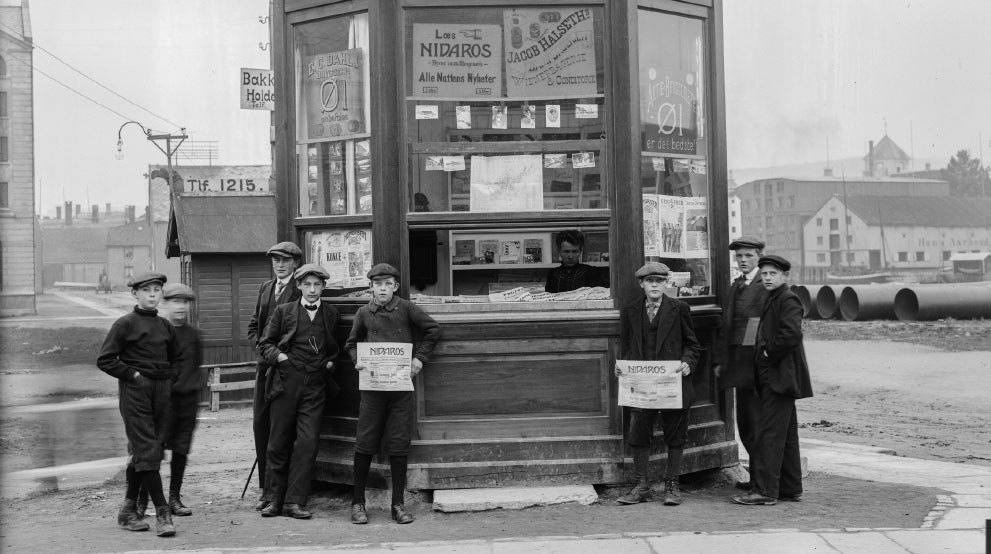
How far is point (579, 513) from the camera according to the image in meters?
7.50

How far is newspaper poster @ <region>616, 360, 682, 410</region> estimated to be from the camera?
7.78 m

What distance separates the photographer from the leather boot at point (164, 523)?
7109 mm

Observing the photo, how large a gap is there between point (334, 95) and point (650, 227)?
108 inches

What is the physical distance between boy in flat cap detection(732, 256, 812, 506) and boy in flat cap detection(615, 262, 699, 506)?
21.1 inches

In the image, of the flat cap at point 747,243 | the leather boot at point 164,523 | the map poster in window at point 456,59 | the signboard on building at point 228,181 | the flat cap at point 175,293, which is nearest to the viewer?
the leather boot at point 164,523

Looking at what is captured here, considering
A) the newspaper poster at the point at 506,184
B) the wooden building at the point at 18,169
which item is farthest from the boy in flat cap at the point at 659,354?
the wooden building at the point at 18,169

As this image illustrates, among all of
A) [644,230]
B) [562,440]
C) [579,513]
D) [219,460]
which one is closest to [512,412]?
[562,440]

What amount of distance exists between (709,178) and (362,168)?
A: 2.89 meters

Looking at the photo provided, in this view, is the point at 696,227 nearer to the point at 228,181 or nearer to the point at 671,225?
the point at 671,225

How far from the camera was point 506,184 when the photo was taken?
832cm

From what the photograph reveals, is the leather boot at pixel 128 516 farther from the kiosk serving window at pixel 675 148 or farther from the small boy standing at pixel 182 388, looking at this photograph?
the kiosk serving window at pixel 675 148

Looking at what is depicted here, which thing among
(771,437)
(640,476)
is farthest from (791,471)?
(640,476)

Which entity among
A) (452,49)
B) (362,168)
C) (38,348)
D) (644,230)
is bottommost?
(38,348)

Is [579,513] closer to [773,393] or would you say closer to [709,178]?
[773,393]
